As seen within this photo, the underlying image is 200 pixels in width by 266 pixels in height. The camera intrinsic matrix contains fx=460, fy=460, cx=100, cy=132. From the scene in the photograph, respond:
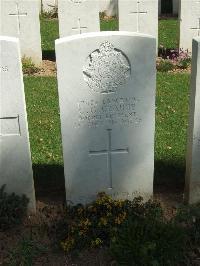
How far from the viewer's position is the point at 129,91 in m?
4.02

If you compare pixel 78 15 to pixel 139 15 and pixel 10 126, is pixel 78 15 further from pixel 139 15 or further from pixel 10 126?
pixel 10 126

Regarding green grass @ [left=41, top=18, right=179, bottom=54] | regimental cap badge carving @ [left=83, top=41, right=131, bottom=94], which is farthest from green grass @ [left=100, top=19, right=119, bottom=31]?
regimental cap badge carving @ [left=83, top=41, right=131, bottom=94]

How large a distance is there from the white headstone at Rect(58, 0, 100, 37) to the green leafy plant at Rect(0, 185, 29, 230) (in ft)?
19.5

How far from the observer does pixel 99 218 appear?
4.05 m

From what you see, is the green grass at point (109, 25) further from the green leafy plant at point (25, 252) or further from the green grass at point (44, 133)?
the green leafy plant at point (25, 252)

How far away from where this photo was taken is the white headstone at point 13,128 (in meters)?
3.79

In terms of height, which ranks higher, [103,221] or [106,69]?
[106,69]

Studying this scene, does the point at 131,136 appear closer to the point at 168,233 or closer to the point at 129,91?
the point at 129,91

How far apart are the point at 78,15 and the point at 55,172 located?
5250mm

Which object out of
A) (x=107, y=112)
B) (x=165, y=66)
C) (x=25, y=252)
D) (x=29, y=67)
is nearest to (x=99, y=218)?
(x=25, y=252)

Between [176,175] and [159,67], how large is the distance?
15.1 ft

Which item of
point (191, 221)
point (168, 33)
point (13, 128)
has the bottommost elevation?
point (191, 221)

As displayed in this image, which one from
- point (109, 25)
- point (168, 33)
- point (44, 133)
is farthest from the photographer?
point (109, 25)

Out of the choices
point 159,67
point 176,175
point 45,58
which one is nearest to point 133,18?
point 159,67
